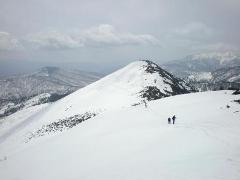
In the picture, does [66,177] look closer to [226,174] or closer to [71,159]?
[71,159]

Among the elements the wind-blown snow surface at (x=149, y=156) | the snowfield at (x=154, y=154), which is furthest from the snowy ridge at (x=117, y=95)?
the wind-blown snow surface at (x=149, y=156)

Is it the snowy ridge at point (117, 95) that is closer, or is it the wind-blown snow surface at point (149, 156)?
the wind-blown snow surface at point (149, 156)

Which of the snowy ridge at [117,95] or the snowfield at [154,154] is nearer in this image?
the snowfield at [154,154]

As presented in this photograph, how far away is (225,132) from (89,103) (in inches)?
3294

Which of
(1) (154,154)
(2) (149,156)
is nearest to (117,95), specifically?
(1) (154,154)

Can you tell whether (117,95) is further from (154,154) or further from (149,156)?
(149,156)

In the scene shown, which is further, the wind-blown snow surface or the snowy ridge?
the snowy ridge

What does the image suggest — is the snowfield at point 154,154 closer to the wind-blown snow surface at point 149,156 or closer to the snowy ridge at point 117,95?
the wind-blown snow surface at point 149,156

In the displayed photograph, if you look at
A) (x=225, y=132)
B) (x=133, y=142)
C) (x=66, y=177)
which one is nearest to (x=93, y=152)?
(x=133, y=142)

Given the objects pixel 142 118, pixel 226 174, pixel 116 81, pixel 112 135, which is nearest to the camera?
pixel 226 174

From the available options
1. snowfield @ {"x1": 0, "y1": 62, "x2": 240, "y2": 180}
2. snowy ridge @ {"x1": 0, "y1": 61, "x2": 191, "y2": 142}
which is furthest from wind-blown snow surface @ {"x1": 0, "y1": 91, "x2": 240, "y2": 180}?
snowy ridge @ {"x1": 0, "y1": 61, "x2": 191, "y2": 142}

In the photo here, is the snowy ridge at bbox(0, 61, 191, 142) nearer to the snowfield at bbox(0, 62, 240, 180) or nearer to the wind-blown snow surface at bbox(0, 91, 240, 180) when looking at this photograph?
the snowfield at bbox(0, 62, 240, 180)

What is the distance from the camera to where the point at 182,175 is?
15594 millimetres

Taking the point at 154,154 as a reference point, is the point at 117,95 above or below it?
above
